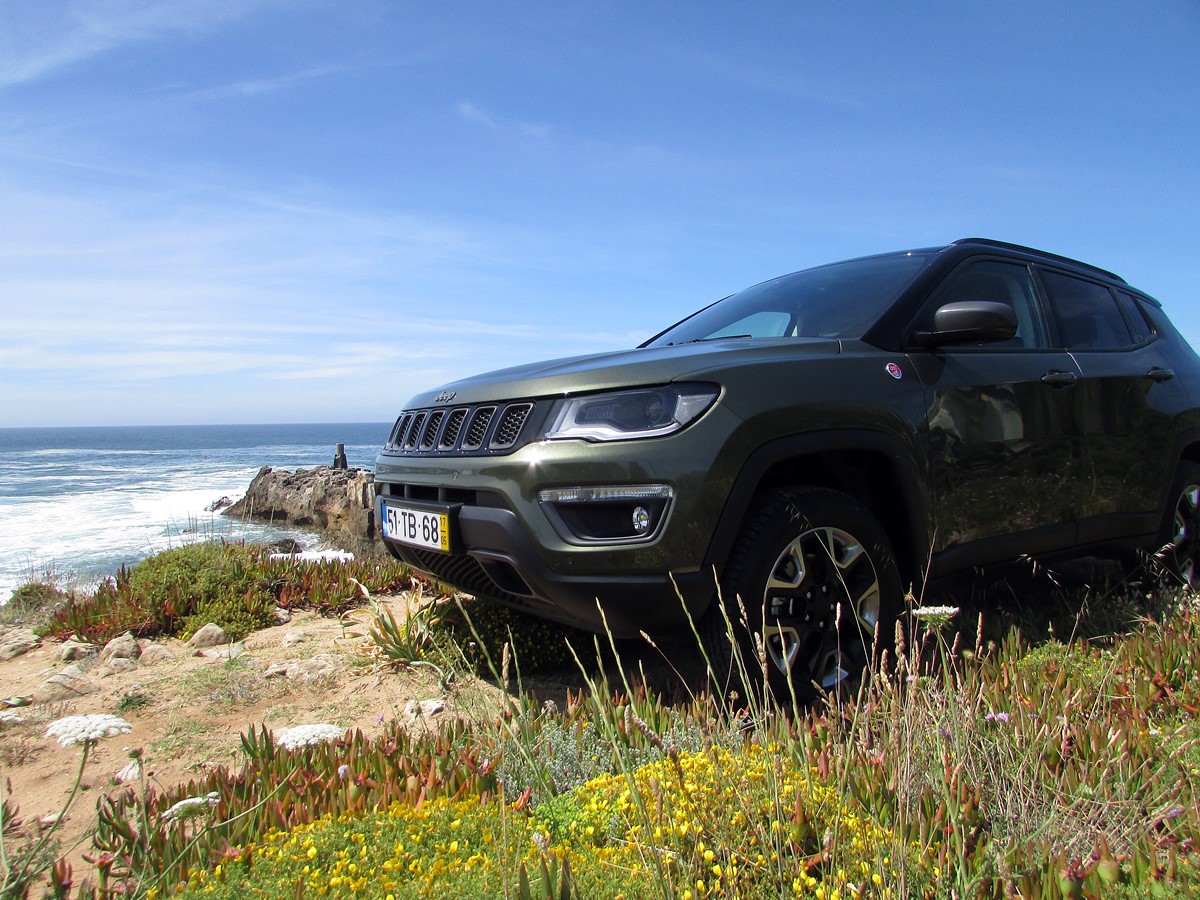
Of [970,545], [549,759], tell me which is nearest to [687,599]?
[549,759]

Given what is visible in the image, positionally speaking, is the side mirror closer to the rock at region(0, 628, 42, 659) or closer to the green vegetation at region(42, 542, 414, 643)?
the green vegetation at region(42, 542, 414, 643)

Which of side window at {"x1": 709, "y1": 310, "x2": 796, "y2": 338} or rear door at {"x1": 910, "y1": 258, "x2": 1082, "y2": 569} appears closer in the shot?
rear door at {"x1": 910, "y1": 258, "x2": 1082, "y2": 569}

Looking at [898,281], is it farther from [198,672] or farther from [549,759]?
[198,672]

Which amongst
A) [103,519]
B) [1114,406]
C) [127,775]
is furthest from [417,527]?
[103,519]

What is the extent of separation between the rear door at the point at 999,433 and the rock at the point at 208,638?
12.7ft

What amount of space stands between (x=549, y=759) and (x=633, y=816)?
52 cm

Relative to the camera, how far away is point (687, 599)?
2.54 m

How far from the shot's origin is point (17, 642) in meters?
4.70

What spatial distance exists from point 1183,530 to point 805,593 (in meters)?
3.28

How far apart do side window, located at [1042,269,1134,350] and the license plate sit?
3.25 metres

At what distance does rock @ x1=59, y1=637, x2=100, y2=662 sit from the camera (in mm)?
4336

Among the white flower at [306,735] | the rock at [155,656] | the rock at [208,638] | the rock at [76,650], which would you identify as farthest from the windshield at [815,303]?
the rock at [76,650]

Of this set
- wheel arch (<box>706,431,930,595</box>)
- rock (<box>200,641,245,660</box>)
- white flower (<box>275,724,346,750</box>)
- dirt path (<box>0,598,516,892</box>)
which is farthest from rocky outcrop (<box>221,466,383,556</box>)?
white flower (<box>275,724,346,750</box>)

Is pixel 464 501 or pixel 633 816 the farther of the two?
pixel 464 501
